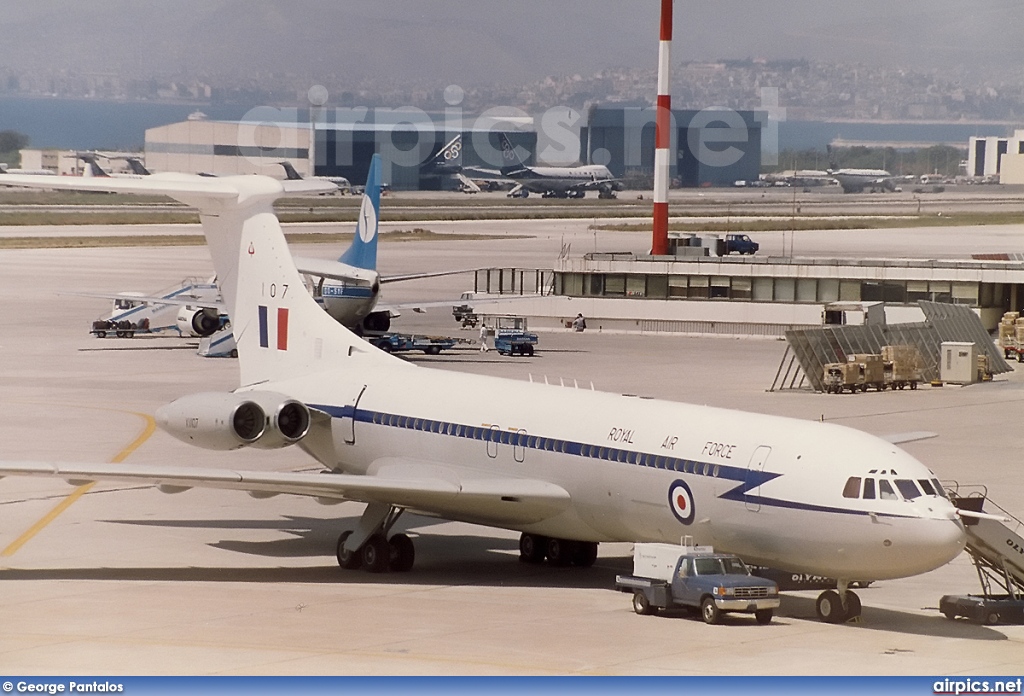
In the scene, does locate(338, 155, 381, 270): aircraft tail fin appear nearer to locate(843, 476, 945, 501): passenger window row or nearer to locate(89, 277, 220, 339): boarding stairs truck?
locate(89, 277, 220, 339): boarding stairs truck

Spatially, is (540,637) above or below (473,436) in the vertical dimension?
below

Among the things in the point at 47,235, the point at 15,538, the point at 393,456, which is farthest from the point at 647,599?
the point at 47,235

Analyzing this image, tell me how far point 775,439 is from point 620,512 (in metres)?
3.12

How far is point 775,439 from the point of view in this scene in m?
24.5

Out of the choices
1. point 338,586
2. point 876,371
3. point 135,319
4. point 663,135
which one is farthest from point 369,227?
point 338,586

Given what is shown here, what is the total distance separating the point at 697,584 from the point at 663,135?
6549cm

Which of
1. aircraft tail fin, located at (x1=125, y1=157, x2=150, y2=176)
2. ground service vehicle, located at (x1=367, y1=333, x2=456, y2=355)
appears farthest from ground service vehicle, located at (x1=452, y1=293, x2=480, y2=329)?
aircraft tail fin, located at (x1=125, y1=157, x2=150, y2=176)

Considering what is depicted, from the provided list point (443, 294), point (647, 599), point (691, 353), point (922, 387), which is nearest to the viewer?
point (647, 599)

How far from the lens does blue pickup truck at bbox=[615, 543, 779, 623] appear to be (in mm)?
23328

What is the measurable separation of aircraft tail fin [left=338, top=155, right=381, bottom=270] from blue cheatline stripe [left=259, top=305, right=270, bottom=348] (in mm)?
31929

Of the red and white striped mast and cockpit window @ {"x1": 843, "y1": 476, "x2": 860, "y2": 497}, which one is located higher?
the red and white striped mast

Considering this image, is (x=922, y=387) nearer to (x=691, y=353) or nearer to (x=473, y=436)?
(x=691, y=353)

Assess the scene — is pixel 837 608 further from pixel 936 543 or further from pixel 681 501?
pixel 681 501

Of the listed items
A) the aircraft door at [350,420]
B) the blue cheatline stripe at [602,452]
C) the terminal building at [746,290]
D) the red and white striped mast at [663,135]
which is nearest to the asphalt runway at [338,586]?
the blue cheatline stripe at [602,452]
